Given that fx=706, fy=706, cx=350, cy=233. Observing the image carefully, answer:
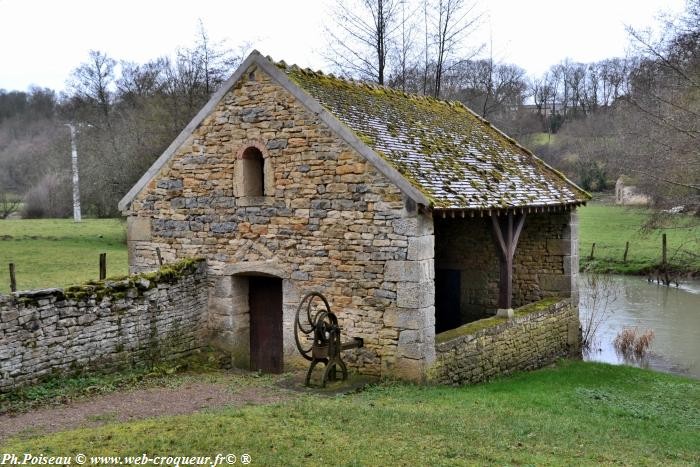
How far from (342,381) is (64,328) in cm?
367

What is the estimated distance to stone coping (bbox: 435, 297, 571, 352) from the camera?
1021 centimetres

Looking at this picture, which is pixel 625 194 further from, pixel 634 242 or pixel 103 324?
pixel 103 324

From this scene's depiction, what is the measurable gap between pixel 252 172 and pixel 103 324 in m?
3.24

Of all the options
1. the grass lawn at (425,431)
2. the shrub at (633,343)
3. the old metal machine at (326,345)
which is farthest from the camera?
the shrub at (633,343)

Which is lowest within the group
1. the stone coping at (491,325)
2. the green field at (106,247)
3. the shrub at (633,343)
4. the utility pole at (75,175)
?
the shrub at (633,343)

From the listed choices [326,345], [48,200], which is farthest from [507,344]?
[48,200]

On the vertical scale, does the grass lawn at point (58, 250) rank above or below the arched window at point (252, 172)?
below

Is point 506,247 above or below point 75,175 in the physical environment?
below

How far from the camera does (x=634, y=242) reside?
2903 cm

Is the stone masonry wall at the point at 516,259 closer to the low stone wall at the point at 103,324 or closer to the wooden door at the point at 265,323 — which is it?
the wooden door at the point at 265,323

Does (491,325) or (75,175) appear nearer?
(491,325)

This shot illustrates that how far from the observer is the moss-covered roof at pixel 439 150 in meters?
10.0

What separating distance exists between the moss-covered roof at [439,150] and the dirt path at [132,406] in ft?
11.6

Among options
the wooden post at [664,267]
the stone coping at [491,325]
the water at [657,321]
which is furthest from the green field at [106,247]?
the stone coping at [491,325]
